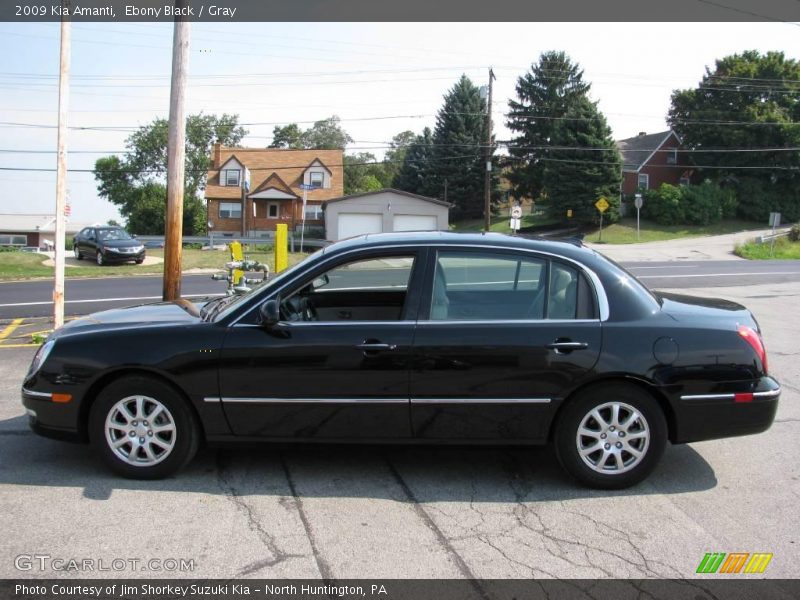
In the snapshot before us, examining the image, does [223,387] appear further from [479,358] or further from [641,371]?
[641,371]

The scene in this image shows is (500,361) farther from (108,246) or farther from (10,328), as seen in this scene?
(108,246)

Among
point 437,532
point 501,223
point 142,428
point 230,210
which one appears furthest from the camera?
point 501,223

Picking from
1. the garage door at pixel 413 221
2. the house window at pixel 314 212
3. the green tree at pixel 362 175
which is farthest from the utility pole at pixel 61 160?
the green tree at pixel 362 175

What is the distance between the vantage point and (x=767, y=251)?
3488 centimetres

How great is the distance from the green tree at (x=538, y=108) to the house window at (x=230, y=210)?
2600 cm

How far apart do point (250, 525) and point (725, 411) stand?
2939 mm

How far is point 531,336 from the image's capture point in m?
4.12

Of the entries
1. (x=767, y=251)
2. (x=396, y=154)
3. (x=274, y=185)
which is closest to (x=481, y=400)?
(x=767, y=251)

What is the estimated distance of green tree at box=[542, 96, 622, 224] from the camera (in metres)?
52.7

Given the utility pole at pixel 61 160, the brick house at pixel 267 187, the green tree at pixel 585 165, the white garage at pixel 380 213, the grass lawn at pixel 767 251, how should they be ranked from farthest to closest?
the brick house at pixel 267 187
the green tree at pixel 585 165
the white garage at pixel 380 213
the grass lawn at pixel 767 251
the utility pole at pixel 61 160

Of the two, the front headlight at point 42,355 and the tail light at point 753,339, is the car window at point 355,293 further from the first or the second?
the tail light at point 753,339

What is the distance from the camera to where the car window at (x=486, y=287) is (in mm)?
4250
